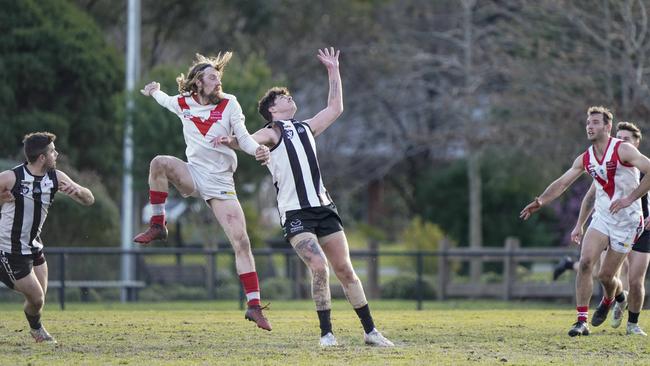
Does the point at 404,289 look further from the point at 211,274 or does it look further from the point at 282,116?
the point at 282,116

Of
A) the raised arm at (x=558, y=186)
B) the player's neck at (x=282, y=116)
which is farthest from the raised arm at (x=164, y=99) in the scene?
the raised arm at (x=558, y=186)

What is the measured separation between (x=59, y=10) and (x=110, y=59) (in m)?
1.84

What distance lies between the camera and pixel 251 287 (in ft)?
37.5

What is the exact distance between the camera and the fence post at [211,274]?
22234 millimetres

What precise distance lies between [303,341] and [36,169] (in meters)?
3.09

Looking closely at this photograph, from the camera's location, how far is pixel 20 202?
36.7 ft

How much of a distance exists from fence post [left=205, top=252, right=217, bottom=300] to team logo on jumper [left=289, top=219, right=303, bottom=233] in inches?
426

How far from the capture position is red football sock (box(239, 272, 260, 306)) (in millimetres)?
11320

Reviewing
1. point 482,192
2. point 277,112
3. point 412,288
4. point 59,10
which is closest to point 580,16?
point 412,288

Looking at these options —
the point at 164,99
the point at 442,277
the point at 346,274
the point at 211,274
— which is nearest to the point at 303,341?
the point at 346,274

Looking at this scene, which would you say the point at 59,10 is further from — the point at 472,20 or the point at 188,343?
the point at 188,343

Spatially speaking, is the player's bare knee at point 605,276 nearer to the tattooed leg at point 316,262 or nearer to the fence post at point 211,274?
the tattooed leg at point 316,262

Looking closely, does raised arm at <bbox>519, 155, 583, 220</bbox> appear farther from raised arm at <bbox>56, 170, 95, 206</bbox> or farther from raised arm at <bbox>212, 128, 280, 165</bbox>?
raised arm at <bbox>56, 170, 95, 206</bbox>

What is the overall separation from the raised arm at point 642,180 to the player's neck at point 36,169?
18.8 feet
